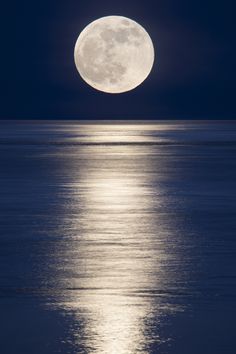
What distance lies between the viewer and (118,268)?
11.9 m

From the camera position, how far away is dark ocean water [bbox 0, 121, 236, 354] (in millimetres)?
8508

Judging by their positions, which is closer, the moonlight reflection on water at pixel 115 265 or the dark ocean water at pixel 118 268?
the dark ocean water at pixel 118 268

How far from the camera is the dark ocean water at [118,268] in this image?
8.51 metres

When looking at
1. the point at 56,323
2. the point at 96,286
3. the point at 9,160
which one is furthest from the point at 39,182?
the point at 56,323

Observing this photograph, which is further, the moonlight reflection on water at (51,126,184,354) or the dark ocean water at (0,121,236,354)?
the moonlight reflection on water at (51,126,184,354)

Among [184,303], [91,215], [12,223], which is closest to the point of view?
[184,303]

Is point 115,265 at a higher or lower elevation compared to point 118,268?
higher

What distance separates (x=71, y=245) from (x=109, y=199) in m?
7.11

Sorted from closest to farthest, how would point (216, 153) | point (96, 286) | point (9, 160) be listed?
point (96, 286) → point (9, 160) → point (216, 153)

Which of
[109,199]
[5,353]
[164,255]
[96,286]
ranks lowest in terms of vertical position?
[5,353]

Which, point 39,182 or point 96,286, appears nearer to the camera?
point 96,286

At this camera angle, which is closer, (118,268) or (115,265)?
(118,268)

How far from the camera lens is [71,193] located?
2231 cm

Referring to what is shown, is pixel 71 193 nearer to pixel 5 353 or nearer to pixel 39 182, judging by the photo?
pixel 39 182
